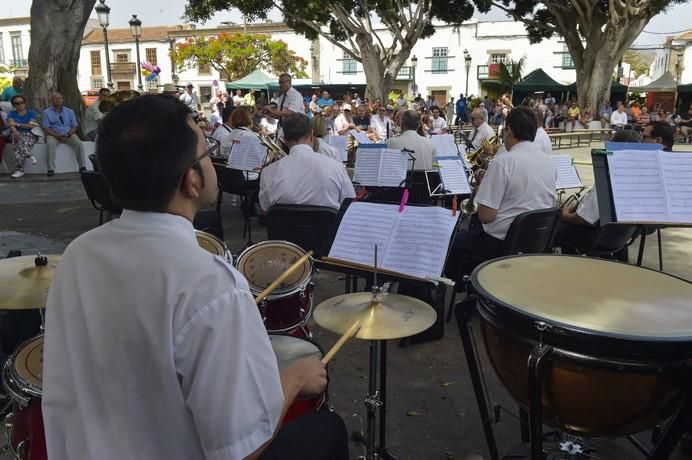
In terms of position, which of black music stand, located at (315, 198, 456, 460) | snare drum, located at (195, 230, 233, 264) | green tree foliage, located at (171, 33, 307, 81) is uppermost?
green tree foliage, located at (171, 33, 307, 81)

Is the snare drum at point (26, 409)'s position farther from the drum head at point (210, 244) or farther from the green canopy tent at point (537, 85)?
the green canopy tent at point (537, 85)

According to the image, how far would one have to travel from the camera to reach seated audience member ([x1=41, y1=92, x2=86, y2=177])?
34.8ft

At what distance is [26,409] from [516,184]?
128 inches

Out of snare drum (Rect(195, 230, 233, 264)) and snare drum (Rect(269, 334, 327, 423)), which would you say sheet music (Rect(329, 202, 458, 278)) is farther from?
snare drum (Rect(195, 230, 233, 264))

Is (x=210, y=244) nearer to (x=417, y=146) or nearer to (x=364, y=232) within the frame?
(x=364, y=232)

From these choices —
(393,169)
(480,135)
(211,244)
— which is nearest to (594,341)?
(211,244)

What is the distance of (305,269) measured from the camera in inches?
121

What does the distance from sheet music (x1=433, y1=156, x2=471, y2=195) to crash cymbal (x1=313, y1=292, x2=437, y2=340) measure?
419 cm

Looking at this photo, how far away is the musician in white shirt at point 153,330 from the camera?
3.70ft

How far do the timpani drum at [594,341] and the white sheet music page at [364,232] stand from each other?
0.48 m

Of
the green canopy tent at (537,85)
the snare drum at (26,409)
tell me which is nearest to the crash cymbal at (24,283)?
the snare drum at (26,409)

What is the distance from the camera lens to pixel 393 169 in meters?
6.19

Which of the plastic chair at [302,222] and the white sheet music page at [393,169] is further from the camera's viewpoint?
the white sheet music page at [393,169]

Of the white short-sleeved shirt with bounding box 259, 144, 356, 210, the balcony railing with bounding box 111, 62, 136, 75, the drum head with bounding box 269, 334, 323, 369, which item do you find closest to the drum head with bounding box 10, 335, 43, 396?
the drum head with bounding box 269, 334, 323, 369
